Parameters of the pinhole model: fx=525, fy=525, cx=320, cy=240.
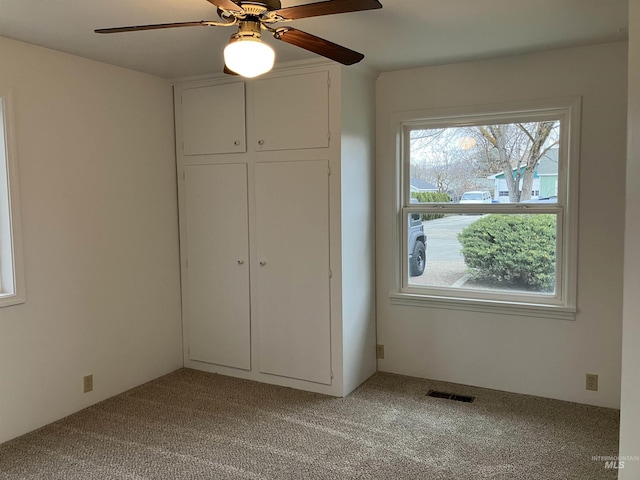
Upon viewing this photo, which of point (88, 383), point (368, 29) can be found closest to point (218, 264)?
point (88, 383)

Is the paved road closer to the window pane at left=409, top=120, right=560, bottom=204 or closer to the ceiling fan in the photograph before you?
the window pane at left=409, top=120, right=560, bottom=204

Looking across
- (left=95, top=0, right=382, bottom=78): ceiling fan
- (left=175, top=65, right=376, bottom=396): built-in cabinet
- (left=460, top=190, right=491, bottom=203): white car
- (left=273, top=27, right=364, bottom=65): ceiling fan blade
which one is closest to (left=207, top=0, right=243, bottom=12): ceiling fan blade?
(left=95, top=0, right=382, bottom=78): ceiling fan

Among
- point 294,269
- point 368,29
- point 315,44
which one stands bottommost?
point 294,269

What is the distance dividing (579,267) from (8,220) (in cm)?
343

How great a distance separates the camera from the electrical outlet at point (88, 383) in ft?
11.2

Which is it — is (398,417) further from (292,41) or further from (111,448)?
(292,41)

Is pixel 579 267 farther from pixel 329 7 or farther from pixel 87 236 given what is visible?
pixel 87 236

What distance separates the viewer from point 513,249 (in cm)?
360

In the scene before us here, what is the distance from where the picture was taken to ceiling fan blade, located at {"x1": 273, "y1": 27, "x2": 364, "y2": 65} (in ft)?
7.08

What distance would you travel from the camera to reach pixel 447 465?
8.84 feet

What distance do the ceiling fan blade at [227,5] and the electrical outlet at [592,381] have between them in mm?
3016

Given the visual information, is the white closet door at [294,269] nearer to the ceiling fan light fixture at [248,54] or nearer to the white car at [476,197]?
the white car at [476,197]

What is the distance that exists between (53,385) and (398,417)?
2135mm

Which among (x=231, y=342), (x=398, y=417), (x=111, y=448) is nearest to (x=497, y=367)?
(x=398, y=417)
